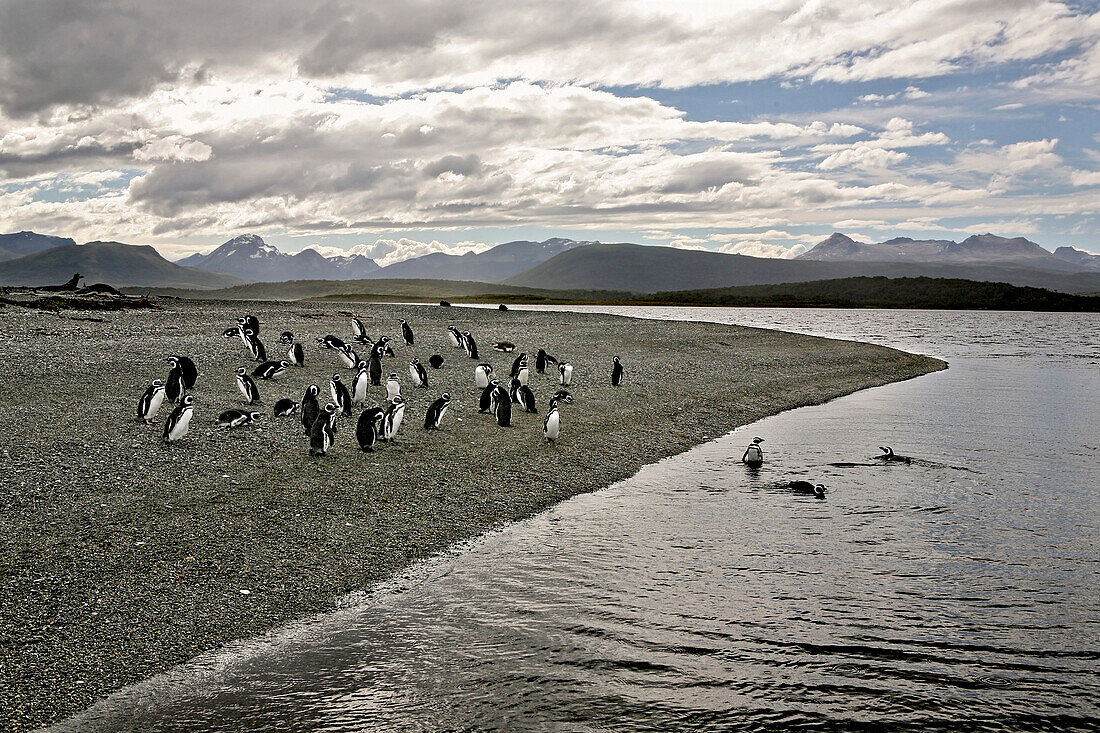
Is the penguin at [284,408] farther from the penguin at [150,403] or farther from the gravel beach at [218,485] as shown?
the penguin at [150,403]

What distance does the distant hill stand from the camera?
106188 millimetres

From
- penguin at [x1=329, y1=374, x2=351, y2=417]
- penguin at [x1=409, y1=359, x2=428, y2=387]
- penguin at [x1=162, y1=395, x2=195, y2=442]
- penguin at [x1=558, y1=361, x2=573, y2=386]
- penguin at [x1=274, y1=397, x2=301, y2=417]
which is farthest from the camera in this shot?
penguin at [x1=558, y1=361, x2=573, y2=386]

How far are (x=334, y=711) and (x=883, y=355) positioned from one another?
32.0 meters

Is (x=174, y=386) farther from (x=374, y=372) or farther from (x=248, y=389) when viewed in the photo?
(x=374, y=372)

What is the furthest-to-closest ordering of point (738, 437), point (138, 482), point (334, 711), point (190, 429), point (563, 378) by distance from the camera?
point (563, 378)
point (738, 437)
point (190, 429)
point (138, 482)
point (334, 711)

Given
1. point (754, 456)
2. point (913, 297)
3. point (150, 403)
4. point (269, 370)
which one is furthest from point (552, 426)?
point (913, 297)

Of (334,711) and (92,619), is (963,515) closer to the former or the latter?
(334,711)

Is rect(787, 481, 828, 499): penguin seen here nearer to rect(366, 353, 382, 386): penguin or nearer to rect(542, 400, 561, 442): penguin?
rect(542, 400, 561, 442): penguin

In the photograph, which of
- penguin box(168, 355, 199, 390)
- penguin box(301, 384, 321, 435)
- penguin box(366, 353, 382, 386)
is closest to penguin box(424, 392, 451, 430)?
penguin box(301, 384, 321, 435)

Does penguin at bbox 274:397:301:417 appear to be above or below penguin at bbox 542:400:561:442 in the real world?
above

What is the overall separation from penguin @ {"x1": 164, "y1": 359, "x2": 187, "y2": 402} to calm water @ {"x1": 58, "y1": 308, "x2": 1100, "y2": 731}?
817cm

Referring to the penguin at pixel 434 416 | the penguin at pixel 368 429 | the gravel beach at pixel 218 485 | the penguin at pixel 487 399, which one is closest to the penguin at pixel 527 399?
the gravel beach at pixel 218 485

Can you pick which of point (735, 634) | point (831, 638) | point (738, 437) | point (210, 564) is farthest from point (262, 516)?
point (738, 437)

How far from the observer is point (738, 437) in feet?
52.7
